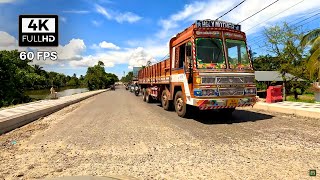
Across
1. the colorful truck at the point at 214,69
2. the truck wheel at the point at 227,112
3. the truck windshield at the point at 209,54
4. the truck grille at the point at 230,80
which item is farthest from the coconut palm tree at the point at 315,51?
the truck windshield at the point at 209,54

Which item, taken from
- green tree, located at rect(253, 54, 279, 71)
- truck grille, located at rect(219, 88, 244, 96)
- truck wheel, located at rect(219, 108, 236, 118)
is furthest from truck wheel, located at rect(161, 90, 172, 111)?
green tree, located at rect(253, 54, 279, 71)

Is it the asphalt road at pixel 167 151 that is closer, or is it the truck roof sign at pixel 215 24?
the asphalt road at pixel 167 151

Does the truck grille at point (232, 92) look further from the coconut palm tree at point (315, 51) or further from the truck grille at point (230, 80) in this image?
the coconut palm tree at point (315, 51)

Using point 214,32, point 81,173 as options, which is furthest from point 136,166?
point 214,32

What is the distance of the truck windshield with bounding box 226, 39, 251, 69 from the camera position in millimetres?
10398

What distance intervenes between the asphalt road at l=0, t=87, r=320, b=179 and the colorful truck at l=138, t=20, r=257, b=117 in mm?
1105

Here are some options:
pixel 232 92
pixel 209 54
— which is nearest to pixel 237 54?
pixel 209 54

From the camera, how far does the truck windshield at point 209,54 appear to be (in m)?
10.0

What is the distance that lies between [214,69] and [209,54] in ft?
2.25

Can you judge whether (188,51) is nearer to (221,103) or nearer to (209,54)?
(209,54)

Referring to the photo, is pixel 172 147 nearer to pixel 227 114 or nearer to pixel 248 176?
pixel 248 176

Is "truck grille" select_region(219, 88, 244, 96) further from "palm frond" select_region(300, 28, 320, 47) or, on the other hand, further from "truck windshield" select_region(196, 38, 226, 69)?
"palm frond" select_region(300, 28, 320, 47)

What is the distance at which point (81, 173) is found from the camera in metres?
4.66

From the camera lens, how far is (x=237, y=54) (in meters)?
10.6
